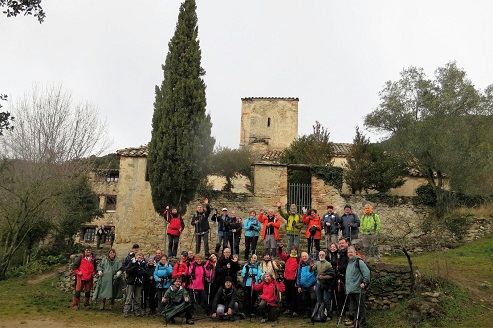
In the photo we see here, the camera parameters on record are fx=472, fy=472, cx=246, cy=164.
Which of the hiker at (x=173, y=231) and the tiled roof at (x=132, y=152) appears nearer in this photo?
the hiker at (x=173, y=231)

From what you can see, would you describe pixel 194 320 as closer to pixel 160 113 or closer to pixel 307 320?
pixel 307 320

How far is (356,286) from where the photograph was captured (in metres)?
9.95

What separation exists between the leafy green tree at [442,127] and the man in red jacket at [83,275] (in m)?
14.8

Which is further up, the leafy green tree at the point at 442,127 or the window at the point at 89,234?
the leafy green tree at the point at 442,127

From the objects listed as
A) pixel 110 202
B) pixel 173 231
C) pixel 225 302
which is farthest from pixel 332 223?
pixel 110 202

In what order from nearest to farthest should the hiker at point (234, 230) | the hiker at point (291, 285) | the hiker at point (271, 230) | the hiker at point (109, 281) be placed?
the hiker at point (291, 285) → the hiker at point (109, 281) → the hiker at point (271, 230) → the hiker at point (234, 230)

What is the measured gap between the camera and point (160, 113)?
738 inches

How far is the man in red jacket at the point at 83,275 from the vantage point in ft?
40.5

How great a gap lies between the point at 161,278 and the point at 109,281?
1540 millimetres

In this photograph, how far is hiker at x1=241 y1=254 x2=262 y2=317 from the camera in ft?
37.5

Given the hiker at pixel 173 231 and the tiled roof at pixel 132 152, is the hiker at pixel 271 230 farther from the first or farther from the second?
the tiled roof at pixel 132 152

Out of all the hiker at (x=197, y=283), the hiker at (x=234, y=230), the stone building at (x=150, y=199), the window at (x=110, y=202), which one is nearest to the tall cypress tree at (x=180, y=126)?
the stone building at (x=150, y=199)

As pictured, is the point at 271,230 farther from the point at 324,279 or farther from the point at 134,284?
the point at 134,284

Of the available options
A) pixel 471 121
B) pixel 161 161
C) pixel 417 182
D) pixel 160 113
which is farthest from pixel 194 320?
pixel 417 182
